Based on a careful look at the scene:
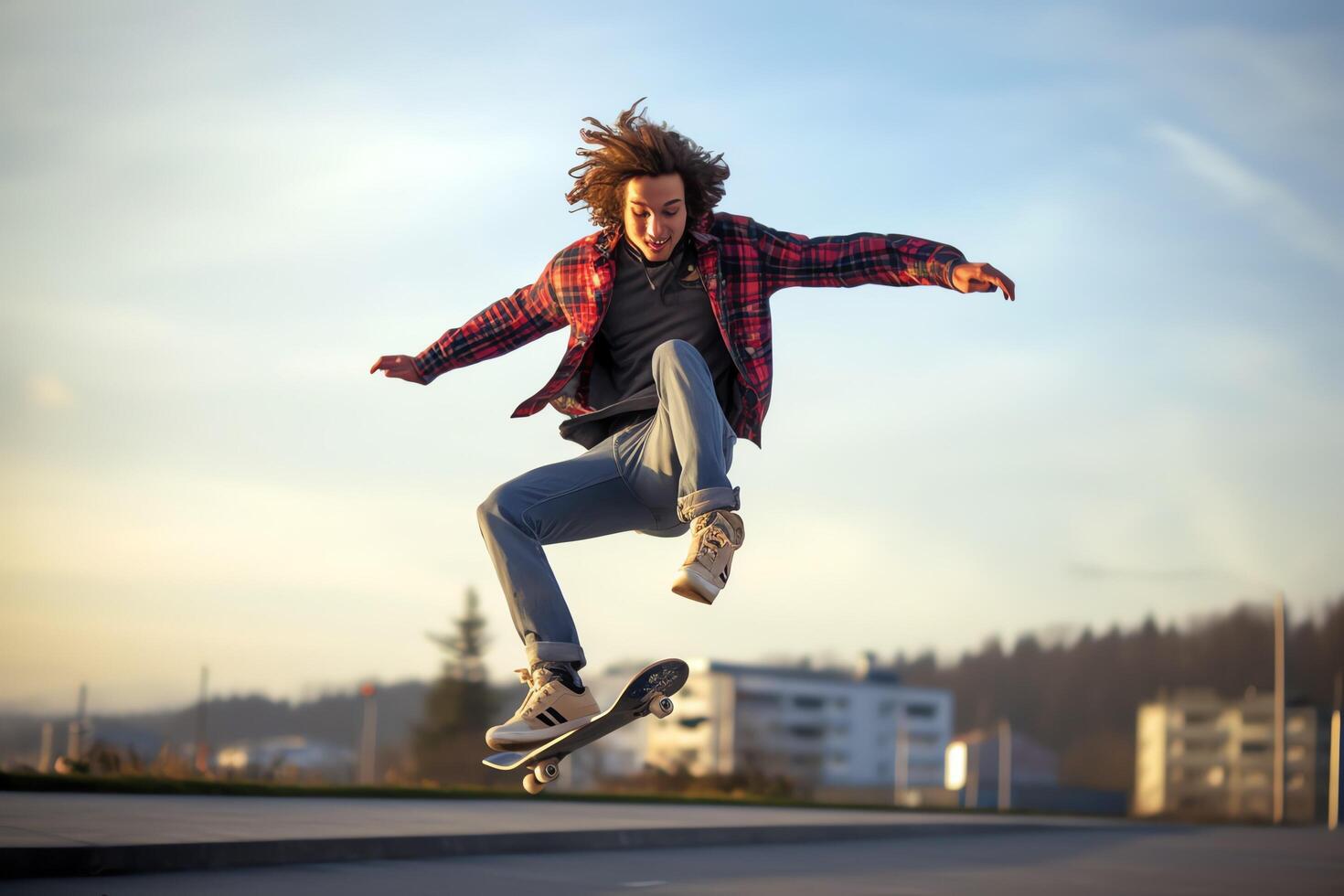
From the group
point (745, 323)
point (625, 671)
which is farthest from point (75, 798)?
point (625, 671)

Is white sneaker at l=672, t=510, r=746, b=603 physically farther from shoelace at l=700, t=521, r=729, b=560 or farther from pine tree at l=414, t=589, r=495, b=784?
pine tree at l=414, t=589, r=495, b=784

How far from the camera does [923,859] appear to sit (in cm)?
840

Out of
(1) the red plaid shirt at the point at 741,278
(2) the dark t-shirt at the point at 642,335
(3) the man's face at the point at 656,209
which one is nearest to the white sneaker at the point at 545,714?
(2) the dark t-shirt at the point at 642,335

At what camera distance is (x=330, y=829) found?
7.37 metres

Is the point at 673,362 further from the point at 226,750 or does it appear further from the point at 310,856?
the point at 226,750

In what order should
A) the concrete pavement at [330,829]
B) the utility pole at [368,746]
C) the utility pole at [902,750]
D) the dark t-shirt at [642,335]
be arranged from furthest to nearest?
the utility pole at [902,750]
the utility pole at [368,746]
the concrete pavement at [330,829]
the dark t-shirt at [642,335]

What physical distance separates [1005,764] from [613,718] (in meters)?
78.9

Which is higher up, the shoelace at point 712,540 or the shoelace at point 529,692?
the shoelace at point 712,540

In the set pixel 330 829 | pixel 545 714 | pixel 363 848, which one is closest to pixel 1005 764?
pixel 330 829

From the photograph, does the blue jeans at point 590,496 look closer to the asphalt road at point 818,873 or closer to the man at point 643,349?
the man at point 643,349

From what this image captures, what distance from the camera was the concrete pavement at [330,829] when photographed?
5.96 metres

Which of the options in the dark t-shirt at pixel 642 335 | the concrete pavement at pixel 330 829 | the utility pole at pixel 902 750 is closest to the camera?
the dark t-shirt at pixel 642 335

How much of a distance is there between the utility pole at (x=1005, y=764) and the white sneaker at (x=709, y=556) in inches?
2833

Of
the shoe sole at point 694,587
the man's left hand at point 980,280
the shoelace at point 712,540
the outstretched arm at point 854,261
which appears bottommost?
the shoe sole at point 694,587
